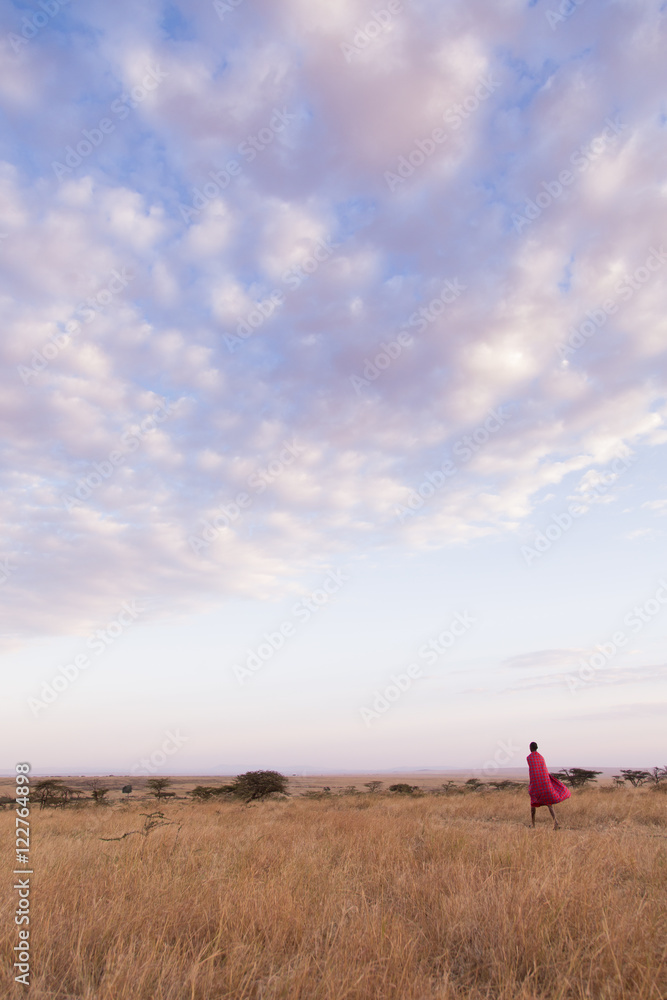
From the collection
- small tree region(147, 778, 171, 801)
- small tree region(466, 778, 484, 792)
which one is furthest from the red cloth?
small tree region(147, 778, 171, 801)

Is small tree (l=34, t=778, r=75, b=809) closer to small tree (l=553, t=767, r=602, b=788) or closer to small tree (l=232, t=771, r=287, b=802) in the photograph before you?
small tree (l=232, t=771, r=287, b=802)

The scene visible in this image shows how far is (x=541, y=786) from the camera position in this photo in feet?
41.3

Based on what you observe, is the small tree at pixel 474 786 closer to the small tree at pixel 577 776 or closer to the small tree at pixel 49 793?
the small tree at pixel 577 776

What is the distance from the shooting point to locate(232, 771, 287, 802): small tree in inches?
1189

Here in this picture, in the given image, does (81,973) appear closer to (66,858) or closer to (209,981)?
(209,981)

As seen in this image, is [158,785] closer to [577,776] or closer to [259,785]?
[259,785]

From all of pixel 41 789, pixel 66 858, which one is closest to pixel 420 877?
pixel 66 858

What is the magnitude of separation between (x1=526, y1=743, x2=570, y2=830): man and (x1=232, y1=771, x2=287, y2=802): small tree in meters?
21.1

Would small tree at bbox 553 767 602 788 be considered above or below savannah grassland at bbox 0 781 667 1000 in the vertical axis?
below

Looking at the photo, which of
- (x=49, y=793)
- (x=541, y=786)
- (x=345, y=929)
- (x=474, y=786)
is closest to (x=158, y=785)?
(x=49, y=793)

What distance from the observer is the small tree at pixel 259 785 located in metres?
30.2

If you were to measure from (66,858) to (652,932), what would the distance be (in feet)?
22.4

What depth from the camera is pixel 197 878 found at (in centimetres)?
585

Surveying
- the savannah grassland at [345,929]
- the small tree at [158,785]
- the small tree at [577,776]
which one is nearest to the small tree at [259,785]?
the small tree at [158,785]
